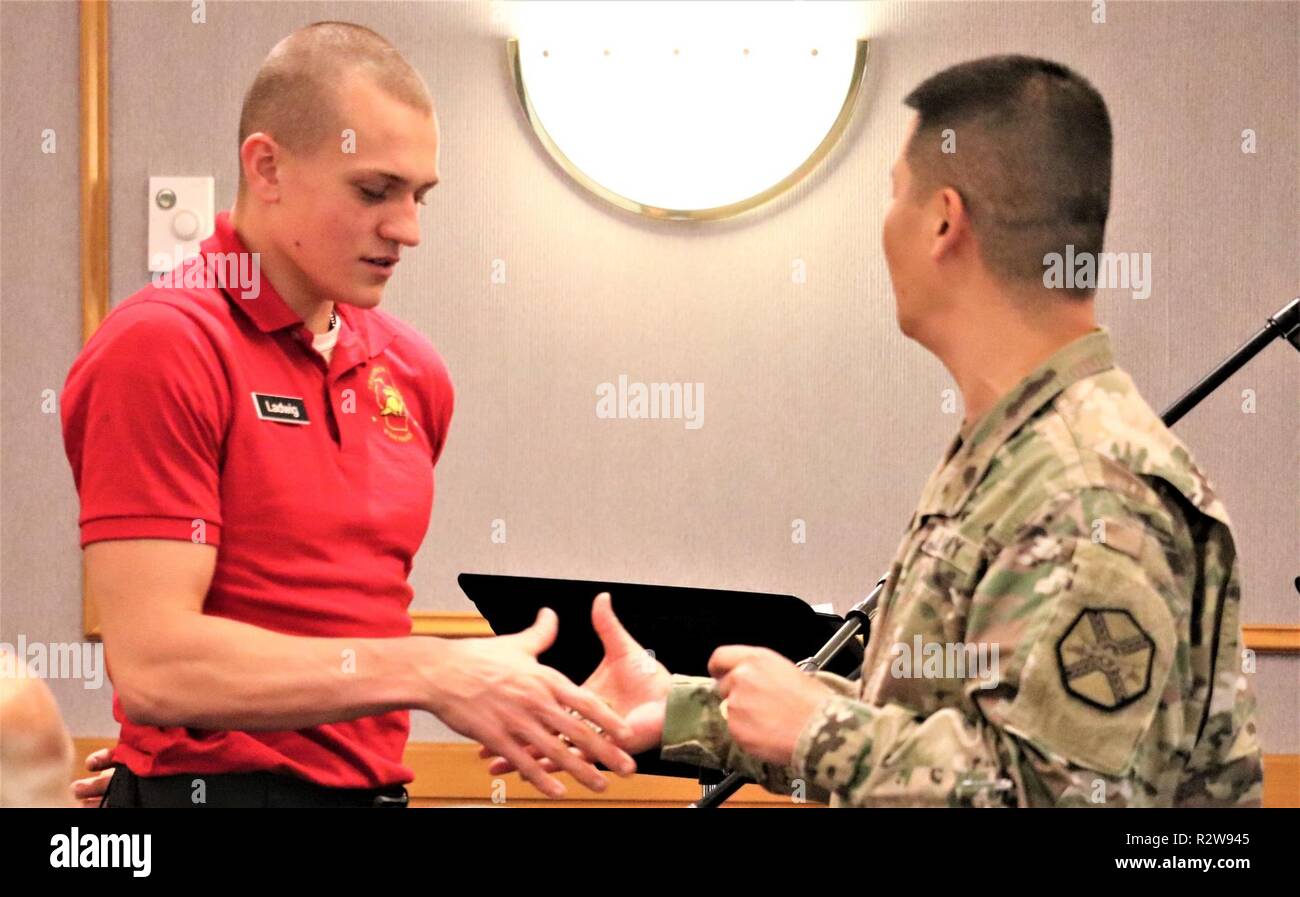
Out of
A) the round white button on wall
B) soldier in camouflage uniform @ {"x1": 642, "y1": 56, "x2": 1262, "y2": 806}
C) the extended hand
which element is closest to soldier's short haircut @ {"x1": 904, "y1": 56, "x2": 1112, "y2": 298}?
soldier in camouflage uniform @ {"x1": 642, "y1": 56, "x2": 1262, "y2": 806}

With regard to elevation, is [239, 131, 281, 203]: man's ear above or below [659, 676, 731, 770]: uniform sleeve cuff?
above

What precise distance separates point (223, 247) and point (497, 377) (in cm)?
149

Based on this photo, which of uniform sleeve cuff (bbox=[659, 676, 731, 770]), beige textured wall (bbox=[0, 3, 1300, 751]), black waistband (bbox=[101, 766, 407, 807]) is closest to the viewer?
uniform sleeve cuff (bbox=[659, 676, 731, 770])

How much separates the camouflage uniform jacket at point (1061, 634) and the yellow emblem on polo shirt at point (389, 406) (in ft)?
2.67

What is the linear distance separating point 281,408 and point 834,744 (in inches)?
33.2

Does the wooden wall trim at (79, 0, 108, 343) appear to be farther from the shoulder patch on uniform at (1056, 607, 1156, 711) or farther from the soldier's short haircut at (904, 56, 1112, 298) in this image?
the shoulder patch on uniform at (1056, 607, 1156, 711)

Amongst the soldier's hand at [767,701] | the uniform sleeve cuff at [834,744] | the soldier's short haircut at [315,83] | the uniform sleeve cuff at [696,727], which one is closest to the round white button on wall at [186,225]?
the soldier's short haircut at [315,83]

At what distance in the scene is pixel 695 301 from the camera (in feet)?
11.2

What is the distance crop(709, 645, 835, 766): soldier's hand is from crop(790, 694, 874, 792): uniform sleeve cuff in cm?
1

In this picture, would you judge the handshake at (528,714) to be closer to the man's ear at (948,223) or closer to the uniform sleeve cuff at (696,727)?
the uniform sleeve cuff at (696,727)

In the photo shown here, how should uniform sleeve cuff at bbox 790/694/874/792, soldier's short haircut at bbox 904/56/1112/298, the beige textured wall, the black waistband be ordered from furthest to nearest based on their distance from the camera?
1. the beige textured wall
2. the black waistband
3. soldier's short haircut at bbox 904/56/1112/298
4. uniform sleeve cuff at bbox 790/694/874/792

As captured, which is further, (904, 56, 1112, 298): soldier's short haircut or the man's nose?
the man's nose

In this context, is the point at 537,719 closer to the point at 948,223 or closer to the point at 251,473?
the point at 251,473

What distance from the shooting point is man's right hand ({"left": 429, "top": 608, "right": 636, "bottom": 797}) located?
1752mm
